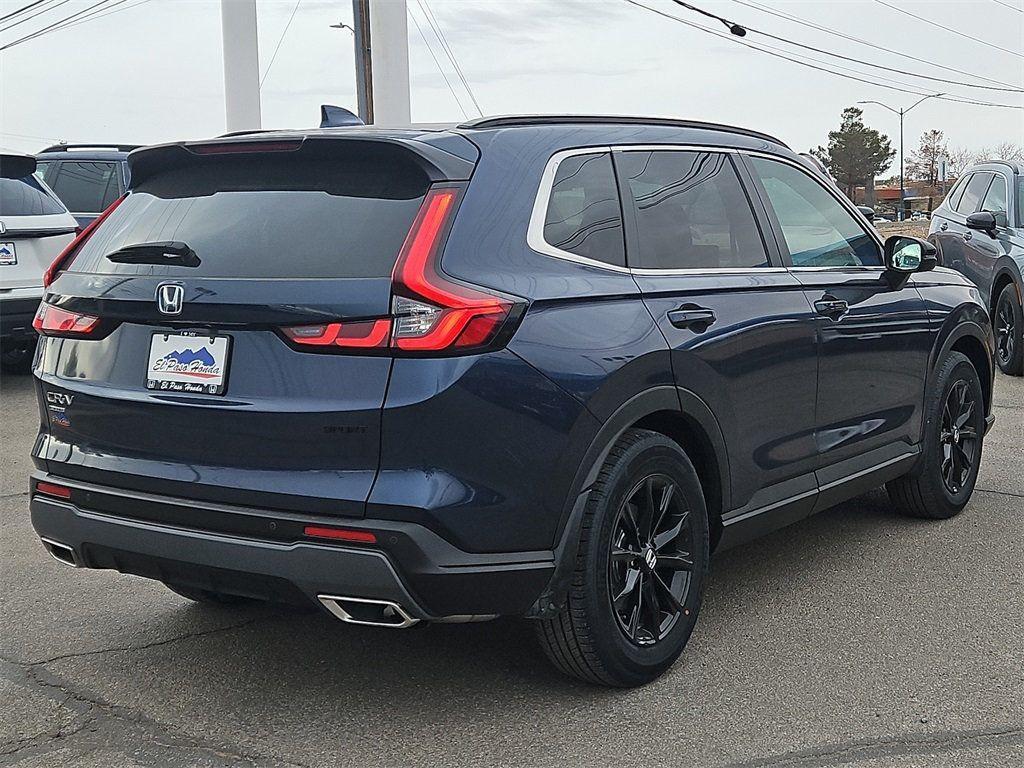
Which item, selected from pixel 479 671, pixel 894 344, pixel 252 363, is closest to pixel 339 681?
pixel 479 671

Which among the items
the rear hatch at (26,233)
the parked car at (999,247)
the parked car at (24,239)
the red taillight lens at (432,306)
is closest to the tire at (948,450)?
the red taillight lens at (432,306)

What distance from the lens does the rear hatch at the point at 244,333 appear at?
3.26m

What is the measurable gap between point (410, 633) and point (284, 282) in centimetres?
158

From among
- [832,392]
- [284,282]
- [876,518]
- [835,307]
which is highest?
[284,282]

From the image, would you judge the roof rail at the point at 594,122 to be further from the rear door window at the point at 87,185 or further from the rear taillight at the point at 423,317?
the rear door window at the point at 87,185

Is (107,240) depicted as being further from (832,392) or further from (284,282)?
(832,392)

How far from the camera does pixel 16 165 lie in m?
9.79

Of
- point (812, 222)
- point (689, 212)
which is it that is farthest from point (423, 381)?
point (812, 222)

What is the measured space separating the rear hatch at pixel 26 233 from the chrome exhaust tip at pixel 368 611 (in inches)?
277

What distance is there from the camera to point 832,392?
4789 millimetres

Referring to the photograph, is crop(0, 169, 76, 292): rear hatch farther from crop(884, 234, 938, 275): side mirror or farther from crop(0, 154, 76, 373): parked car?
crop(884, 234, 938, 275): side mirror

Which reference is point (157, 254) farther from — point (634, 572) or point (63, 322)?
point (634, 572)

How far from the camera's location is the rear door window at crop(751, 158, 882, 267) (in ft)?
15.6

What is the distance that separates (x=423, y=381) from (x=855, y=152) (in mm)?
99530
